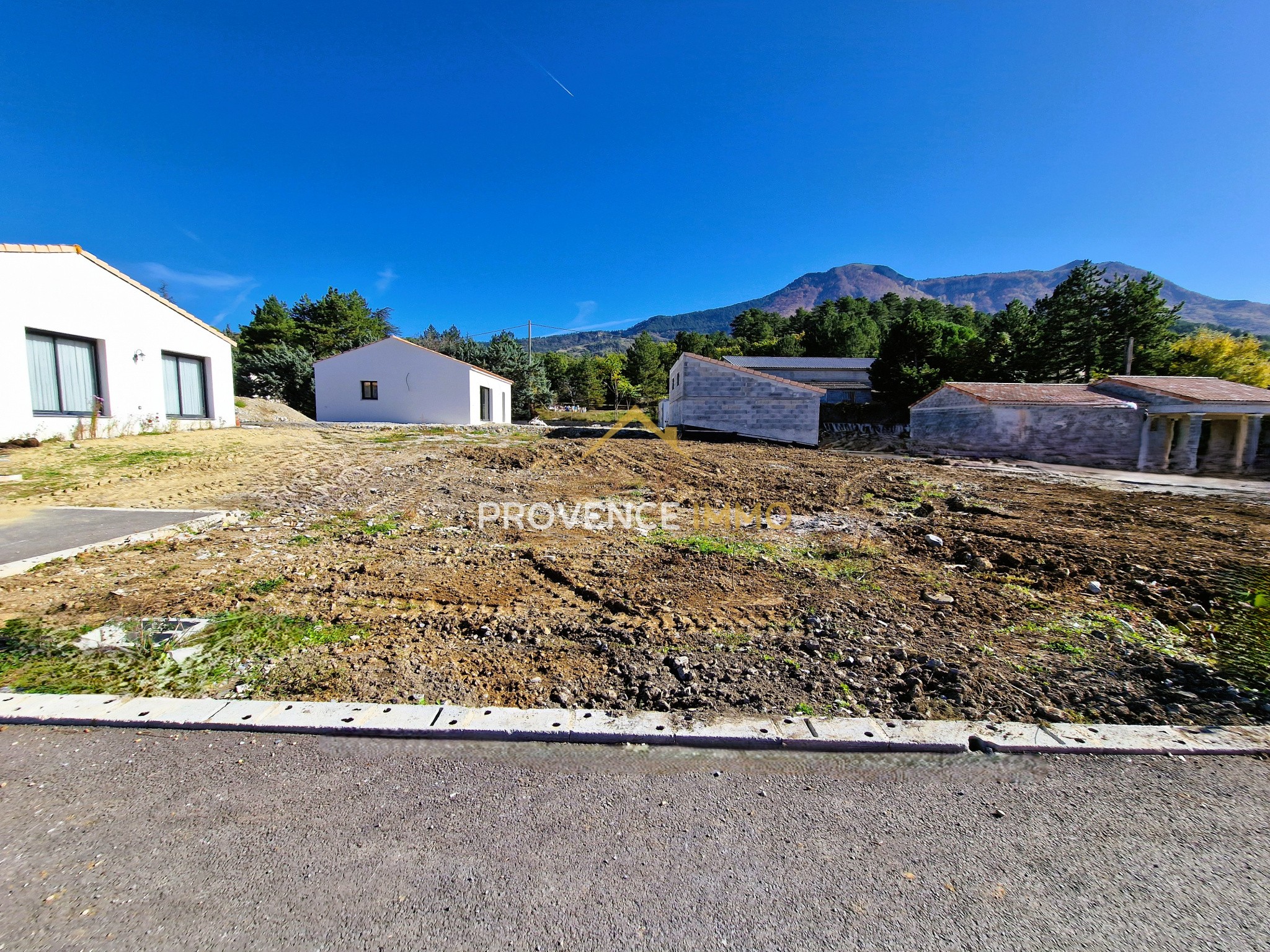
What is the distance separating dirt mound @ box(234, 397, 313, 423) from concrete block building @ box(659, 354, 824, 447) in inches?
726

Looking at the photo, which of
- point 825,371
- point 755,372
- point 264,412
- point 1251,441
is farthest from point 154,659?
point 825,371

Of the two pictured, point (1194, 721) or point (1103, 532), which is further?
point (1103, 532)

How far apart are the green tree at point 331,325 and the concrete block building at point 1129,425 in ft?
156

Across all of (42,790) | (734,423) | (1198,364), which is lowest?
(42,790)

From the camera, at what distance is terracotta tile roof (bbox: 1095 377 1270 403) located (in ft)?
61.0

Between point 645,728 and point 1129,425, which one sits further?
point 1129,425

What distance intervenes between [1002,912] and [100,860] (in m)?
3.23

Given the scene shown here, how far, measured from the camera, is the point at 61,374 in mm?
12250

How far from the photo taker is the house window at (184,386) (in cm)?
1510

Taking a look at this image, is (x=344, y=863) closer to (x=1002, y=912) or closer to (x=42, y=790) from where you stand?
(x=42, y=790)

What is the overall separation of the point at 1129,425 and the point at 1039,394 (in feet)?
10.4

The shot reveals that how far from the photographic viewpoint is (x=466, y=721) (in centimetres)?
272

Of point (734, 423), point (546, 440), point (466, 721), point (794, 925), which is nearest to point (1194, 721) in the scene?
point (794, 925)

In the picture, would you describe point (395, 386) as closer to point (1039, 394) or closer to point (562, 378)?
point (1039, 394)
